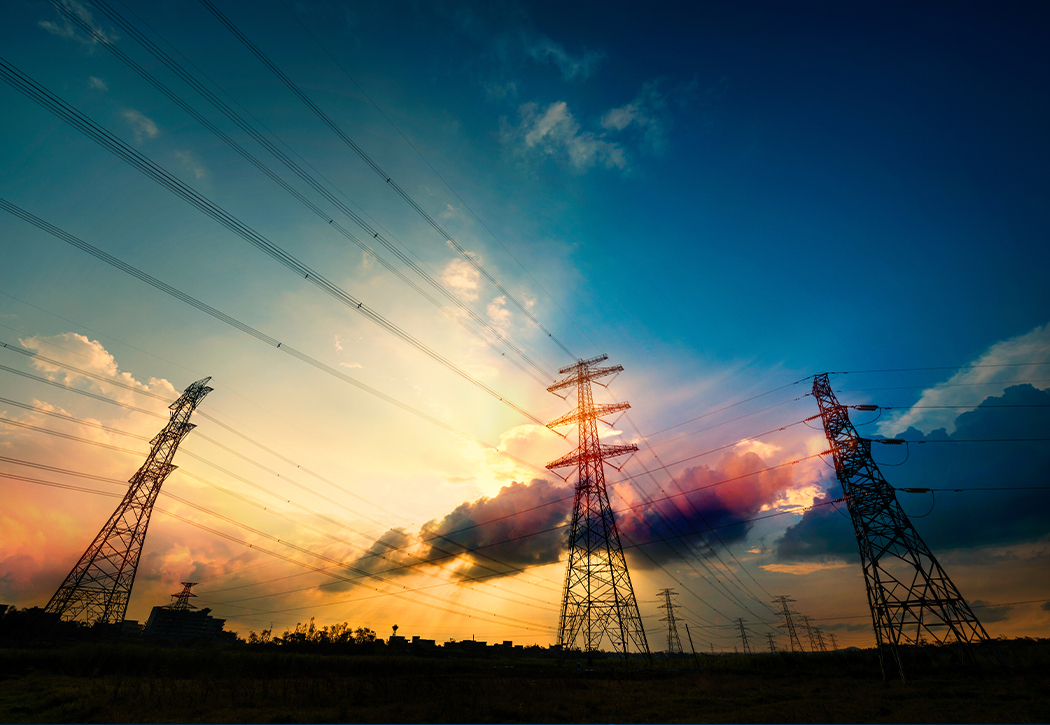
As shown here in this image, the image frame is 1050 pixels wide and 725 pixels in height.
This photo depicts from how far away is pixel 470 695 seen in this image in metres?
19.2

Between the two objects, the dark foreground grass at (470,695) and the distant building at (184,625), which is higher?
the dark foreground grass at (470,695)

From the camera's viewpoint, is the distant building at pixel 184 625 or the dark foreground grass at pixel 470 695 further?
the distant building at pixel 184 625

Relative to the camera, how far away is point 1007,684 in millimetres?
21922

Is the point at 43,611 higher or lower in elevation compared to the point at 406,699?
higher

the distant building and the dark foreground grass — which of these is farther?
the distant building

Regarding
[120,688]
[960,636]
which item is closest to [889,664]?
[960,636]

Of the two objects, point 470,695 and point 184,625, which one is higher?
point 470,695

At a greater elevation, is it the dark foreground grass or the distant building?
the dark foreground grass

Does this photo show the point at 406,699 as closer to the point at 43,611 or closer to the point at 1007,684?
the point at 1007,684

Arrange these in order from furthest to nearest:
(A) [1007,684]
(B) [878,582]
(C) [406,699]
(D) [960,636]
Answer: (B) [878,582]
(D) [960,636]
(A) [1007,684]
(C) [406,699]

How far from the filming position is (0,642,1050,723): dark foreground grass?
1491 centimetres

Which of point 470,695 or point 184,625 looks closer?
point 470,695

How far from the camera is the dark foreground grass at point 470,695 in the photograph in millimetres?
14914

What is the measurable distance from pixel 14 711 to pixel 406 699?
13.7m
